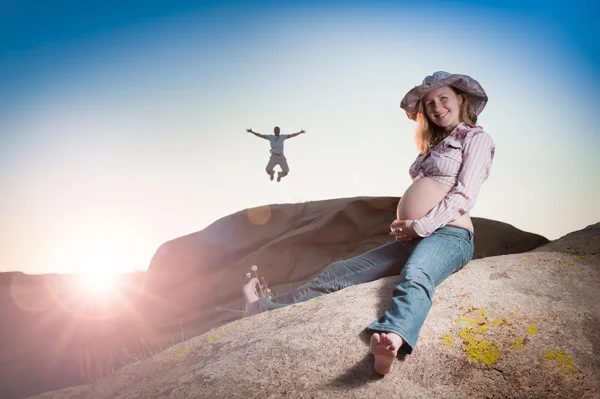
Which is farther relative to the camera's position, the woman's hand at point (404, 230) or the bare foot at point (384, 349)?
the woman's hand at point (404, 230)

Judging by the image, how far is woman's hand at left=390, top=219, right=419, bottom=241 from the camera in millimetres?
3623

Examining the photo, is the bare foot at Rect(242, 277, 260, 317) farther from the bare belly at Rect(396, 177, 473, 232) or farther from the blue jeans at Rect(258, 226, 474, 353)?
the bare belly at Rect(396, 177, 473, 232)

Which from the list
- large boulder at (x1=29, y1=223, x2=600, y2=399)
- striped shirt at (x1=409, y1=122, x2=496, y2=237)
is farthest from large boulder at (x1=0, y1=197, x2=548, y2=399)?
large boulder at (x1=29, y1=223, x2=600, y2=399)

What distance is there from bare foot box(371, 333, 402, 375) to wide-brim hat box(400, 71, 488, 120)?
2208 millimetres

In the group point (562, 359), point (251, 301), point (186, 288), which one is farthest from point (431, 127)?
point (186, 288)

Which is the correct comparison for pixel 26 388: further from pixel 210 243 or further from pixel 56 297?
pixel 210 243

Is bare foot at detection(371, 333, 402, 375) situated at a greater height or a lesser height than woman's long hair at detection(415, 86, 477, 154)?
lesser

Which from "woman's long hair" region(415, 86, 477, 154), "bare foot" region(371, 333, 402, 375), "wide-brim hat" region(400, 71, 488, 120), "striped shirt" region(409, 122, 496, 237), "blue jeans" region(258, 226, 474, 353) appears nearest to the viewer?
"bare foot" region(371, 333, 402, 375)

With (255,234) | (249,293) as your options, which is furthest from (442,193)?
(255,234)

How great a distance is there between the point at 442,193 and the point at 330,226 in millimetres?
11481

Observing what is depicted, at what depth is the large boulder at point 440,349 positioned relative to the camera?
2.74 meters

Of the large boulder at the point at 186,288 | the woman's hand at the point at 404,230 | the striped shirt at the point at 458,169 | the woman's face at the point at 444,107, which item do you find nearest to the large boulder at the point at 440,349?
the woman's hand at the point at 404,230

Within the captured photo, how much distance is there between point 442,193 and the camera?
3652 mm

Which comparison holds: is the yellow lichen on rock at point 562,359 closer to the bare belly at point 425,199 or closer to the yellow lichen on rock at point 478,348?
the yellow lichen on rock at point 478,348
